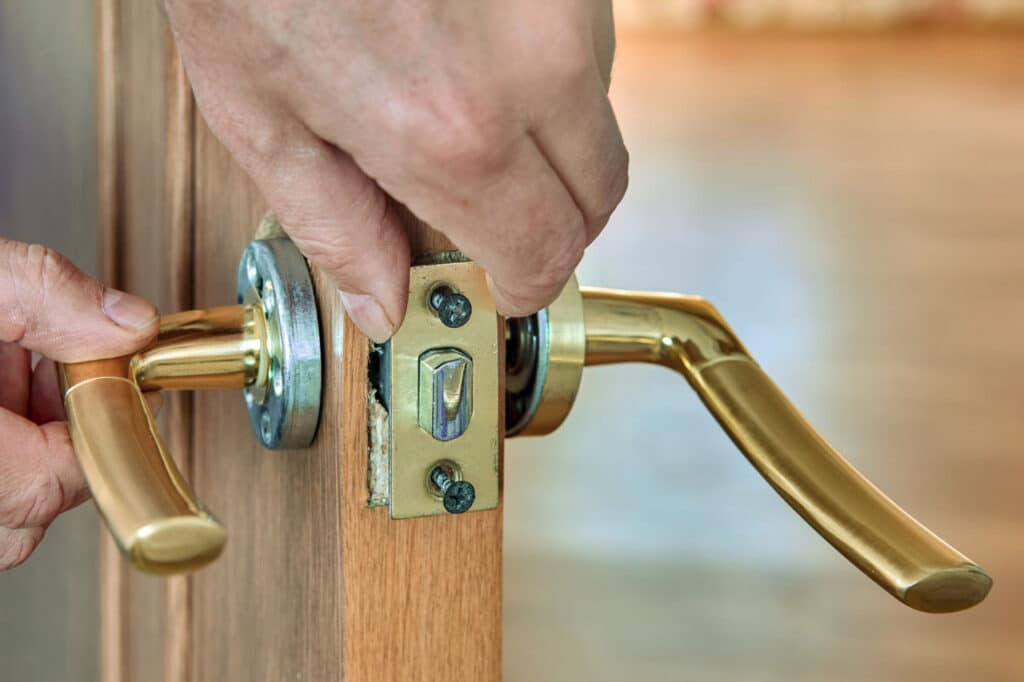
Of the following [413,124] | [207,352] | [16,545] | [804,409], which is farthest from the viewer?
[804,409]

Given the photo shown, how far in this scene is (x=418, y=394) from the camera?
14.1 inches

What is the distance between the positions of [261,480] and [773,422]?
17cm

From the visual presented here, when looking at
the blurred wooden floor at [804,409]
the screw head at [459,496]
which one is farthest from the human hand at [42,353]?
the blurred wooden floor at [804,409]

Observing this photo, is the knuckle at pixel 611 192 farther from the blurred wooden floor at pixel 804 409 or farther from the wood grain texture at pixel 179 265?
the blurred wooden floor at pixel 804 409

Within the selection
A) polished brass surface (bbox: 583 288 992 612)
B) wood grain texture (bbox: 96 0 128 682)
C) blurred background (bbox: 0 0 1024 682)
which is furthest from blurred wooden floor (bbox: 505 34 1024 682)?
polished brass surface (bbox: 583 288 992 612)

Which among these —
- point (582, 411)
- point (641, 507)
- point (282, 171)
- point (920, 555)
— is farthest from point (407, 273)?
point (582, 411)

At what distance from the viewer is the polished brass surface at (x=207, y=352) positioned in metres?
0.38

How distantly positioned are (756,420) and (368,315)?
136 millimetres

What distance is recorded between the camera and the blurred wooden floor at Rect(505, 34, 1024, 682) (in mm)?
1698

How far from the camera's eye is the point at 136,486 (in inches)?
11.5

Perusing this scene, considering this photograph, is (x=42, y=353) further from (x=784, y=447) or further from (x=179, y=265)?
(x=784, y=447)

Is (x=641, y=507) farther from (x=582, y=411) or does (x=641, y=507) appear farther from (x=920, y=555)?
(x=920, y=555)

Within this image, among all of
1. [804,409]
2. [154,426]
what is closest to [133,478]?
[154,426]

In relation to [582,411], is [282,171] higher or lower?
lower
